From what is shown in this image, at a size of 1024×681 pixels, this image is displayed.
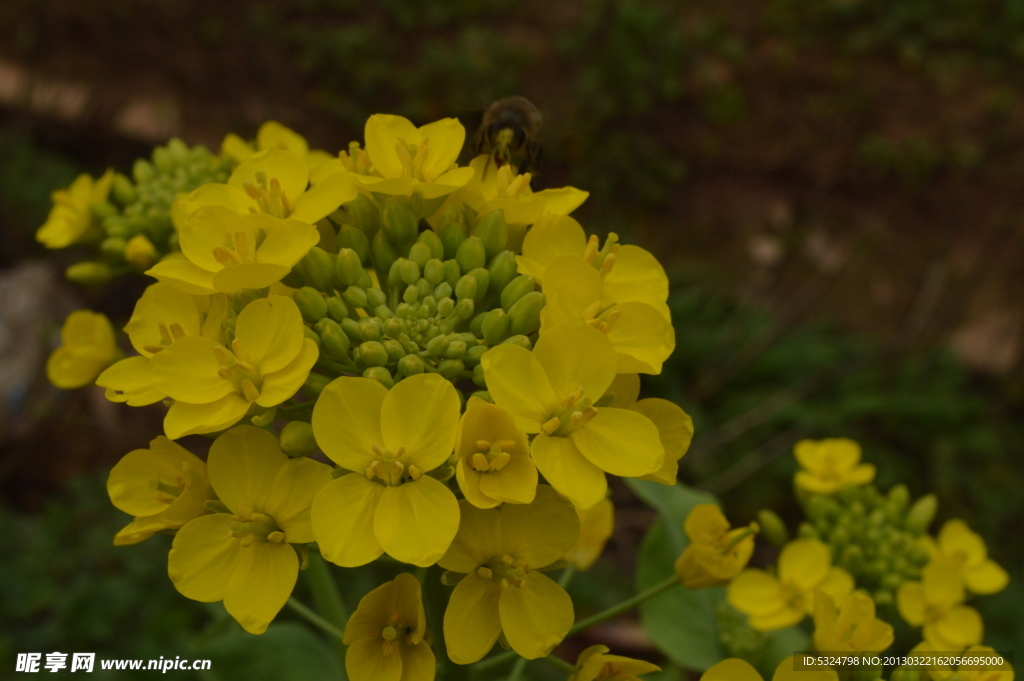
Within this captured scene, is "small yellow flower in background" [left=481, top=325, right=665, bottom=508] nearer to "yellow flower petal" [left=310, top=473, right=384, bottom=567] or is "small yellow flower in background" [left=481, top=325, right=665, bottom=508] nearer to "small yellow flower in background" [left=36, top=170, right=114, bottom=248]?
"yellow flower petal" [left=310, top=473, right=384, bottom=567]

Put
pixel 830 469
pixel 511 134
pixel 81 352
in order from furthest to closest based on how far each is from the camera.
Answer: pixel 830 469 < pixel 81 352 < pixel 511 134

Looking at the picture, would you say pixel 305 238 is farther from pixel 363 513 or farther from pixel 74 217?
pixel 74 217

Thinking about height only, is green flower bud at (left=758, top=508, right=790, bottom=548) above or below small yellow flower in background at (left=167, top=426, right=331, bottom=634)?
below

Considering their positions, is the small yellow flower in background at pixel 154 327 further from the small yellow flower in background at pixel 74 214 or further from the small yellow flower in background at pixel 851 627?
the small yellow flower in background at pixel 851 627

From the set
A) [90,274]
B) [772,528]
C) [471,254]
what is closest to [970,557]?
[772,528]

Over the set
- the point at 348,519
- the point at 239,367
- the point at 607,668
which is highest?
the point at 239,367

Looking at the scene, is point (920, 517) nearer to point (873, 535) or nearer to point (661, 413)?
point (873, 535)

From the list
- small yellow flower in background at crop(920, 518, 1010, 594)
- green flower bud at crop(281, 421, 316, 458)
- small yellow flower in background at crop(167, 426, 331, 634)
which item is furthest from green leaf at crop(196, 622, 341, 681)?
small yellow flower in background at crop(920, 518, 1010, 594)
